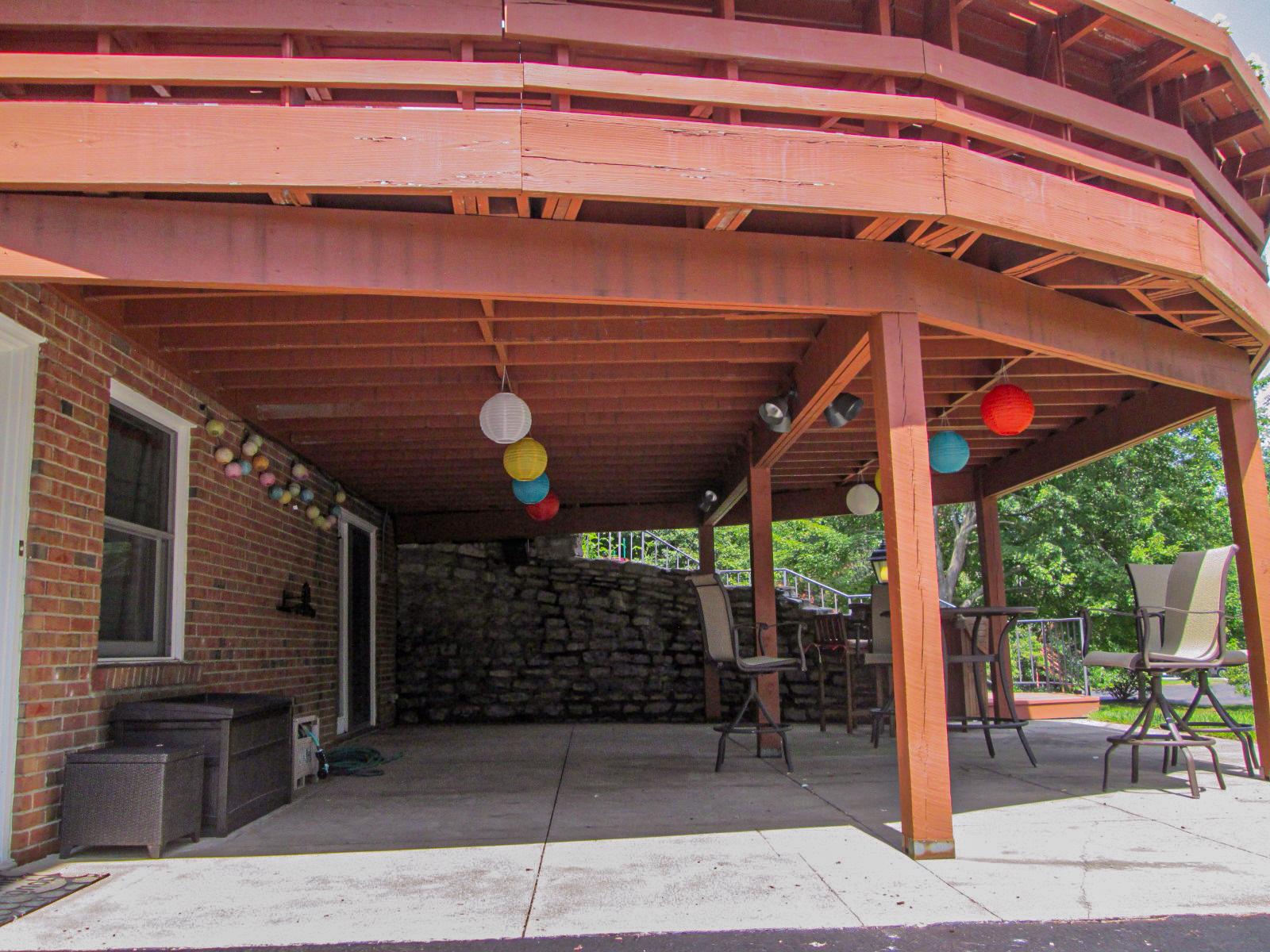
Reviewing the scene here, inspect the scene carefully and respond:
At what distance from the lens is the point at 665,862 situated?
143 inches

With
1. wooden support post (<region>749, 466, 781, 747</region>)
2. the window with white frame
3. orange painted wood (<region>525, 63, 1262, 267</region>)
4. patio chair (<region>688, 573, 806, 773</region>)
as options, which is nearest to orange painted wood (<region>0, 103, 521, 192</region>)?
orange painted wood (<region>525, 63, 1262, 267</region>)

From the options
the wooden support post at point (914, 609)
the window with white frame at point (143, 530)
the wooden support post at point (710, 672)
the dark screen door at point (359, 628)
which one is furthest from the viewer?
the wooden support post at point (710, 672)

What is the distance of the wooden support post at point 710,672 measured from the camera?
33.5 ft

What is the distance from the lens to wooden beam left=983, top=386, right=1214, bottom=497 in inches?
242

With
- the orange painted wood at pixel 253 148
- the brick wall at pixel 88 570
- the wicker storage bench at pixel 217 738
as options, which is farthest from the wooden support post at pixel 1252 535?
the brick wall at pixel 88 570

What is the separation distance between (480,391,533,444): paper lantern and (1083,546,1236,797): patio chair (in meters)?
3.26

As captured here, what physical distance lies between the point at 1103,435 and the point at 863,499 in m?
2.25

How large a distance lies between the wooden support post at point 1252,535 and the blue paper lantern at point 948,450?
156 centimetres

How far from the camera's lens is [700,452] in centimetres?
827

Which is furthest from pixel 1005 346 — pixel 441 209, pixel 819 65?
pixel 441 209

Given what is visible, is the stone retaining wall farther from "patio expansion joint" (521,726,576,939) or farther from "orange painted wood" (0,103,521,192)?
"orange painted wood" (0,103,521,192)

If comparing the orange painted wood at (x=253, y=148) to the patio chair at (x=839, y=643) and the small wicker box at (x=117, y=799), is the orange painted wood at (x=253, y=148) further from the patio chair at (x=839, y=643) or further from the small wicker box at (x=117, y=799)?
the patio chair at (x=839, y=643)

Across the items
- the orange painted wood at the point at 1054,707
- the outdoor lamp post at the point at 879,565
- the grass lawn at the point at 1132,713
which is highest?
the outdoor lamp post at the point at 879,565

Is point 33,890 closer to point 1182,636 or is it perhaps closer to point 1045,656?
point 1182,636
